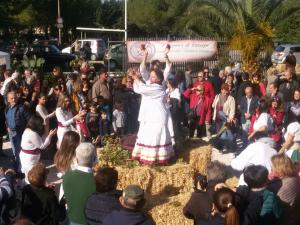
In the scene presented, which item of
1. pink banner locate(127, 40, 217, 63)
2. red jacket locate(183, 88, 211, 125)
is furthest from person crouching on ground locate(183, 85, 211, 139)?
pink banner locate(127, 40, 217, 63)

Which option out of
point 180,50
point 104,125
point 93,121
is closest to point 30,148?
point 93,121

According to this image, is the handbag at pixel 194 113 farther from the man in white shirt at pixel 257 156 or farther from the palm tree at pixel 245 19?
the palm tree at pixel 245 19

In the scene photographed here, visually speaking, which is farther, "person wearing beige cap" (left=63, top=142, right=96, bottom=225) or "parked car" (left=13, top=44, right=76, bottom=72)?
"parked car" (left=13, top=44, right=76, bottom=72)

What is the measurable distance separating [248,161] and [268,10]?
1582cm

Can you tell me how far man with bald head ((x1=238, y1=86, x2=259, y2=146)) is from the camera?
11.3 meters

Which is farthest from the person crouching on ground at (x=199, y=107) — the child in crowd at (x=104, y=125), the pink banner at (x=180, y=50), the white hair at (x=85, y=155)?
the pink banner at (x=180, y=50)

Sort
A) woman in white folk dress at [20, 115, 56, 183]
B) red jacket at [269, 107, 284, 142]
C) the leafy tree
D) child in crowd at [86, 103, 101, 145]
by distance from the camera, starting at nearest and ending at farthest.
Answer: woman in white folk dress at [20, 115, 56, 183] < red jacket at [269, 107, 284, 142] < child in crowd at [86, 103, 101, 145] < the leafy tree

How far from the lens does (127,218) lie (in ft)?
15.7

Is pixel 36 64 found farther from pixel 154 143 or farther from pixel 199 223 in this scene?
pixel 199 223

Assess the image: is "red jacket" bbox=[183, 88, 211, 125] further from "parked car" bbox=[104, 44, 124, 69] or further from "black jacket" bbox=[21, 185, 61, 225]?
"parked car" bbox=[104, 44, 124, 69]

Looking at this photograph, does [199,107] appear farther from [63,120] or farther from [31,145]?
[31,145]

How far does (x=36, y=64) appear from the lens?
19953mm

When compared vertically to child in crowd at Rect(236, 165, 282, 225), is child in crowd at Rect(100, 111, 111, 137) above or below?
below

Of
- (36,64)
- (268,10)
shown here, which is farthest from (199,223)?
(268,10)
